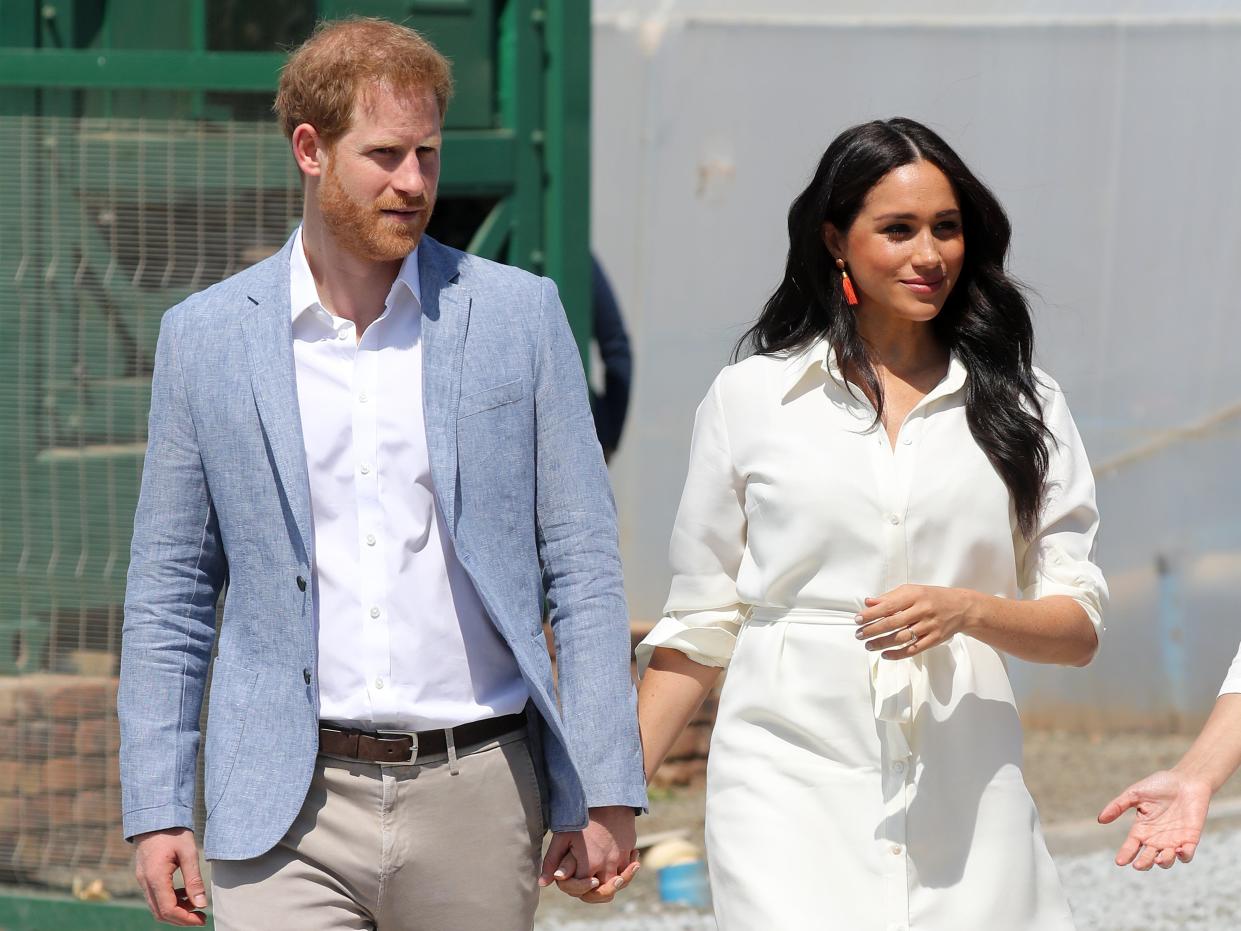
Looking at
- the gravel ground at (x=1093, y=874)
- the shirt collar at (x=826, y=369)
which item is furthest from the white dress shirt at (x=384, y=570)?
the gravel ground at (x=1093, y=874)

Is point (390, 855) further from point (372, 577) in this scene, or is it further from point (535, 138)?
point (535, 138)

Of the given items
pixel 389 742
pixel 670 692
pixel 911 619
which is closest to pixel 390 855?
pixel 389 742

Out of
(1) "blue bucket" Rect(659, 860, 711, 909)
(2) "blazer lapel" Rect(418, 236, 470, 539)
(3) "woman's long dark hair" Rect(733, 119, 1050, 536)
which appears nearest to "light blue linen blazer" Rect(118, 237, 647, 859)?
(2) "blazer lapel" Rect(418, 236, 470, 539)

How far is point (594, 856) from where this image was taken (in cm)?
312

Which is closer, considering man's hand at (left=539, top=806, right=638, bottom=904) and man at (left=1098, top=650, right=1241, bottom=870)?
man at (left=1098, top=650, right=1241, bottom=870)

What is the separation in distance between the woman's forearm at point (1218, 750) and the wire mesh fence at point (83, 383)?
8.62 ft

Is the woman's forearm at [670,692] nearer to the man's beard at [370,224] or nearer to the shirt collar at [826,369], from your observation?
the shirt collar at [826,369]

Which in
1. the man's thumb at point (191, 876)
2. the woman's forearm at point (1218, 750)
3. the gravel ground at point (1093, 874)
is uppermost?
the woman's forearm at point (1218, 750)

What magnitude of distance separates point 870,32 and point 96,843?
4.93m

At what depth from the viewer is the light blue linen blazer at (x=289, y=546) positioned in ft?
9.98

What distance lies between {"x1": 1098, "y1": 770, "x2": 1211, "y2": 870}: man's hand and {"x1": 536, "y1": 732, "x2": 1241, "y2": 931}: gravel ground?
9.90 feet

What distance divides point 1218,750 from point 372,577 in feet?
4.39

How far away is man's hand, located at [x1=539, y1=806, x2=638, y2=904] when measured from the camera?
3.12 meters

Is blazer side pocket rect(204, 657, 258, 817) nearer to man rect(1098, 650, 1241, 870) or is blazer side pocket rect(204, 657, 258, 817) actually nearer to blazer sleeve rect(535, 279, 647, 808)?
blazer sleeve rect(535, 279, 647, 808)
